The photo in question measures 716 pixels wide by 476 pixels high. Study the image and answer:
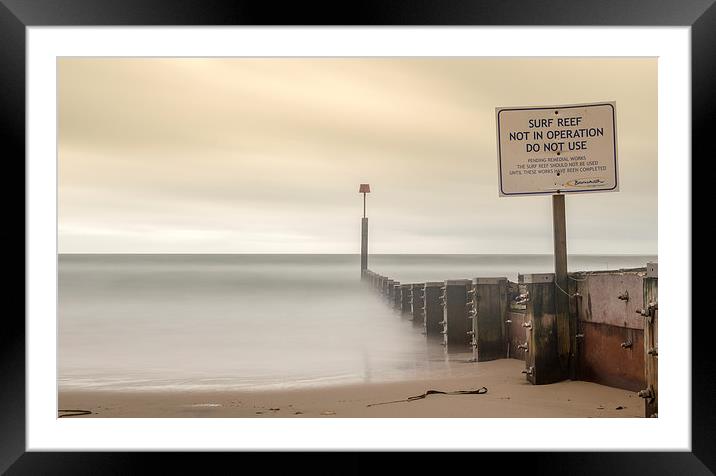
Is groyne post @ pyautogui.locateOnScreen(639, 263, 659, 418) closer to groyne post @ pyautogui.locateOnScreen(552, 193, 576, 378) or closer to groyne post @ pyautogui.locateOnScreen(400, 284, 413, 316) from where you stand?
groyne post @ pyautogui.locateOnScreen(552, 193, 576, 378)

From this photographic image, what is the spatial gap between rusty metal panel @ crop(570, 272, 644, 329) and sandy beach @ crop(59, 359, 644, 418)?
476 millimetres

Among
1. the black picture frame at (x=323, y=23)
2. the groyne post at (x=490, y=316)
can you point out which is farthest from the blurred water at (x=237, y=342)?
the black picture frame at (x=323, y=23)

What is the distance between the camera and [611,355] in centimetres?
445

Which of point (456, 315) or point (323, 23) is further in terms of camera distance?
point (456, 315)

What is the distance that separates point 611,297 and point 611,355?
0.40m

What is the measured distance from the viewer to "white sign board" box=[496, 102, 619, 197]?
15.1 ft

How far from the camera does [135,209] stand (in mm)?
34219

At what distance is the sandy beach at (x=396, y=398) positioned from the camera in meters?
4.42

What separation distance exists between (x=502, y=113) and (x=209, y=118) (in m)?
29.0

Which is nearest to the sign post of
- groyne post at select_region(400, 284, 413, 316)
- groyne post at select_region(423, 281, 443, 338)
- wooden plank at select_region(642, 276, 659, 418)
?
wooden plank at select_region(642, 276, 659, 418)

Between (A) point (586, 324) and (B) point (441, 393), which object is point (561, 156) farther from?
(B) point (441, 393)

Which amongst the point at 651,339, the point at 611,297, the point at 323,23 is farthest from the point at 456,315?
the point at 323,23

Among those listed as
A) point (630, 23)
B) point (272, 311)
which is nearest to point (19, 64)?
point (630, 23)

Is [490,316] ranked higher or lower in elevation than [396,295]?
higher
